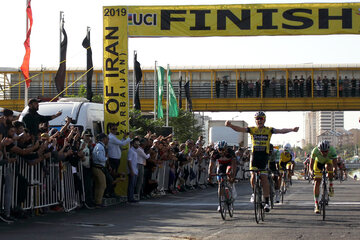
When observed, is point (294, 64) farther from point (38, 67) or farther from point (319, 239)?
point (319, 239)

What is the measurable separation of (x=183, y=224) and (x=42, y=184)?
128 inches

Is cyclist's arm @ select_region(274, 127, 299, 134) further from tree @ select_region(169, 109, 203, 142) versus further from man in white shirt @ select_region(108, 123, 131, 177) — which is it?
tree @ select_region(169, 109, 203, 142)

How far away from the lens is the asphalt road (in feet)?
34.7

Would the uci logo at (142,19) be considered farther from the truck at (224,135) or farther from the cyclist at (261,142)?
the truck at (224,135)

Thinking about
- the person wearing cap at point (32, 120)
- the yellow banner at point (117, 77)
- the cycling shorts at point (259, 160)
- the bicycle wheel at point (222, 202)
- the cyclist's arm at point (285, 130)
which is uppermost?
the yellow banner at point (117, 77)

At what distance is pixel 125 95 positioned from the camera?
19.0 metres

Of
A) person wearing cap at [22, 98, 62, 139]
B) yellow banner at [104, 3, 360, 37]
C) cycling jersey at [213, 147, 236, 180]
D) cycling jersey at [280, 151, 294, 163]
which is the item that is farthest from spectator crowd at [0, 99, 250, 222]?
cycling jersey at [280, 151, 294, 163]

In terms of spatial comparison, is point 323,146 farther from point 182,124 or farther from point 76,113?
point 182,124

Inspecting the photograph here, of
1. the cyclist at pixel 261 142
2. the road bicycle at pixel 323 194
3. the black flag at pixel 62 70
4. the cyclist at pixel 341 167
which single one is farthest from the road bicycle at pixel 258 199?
the cyclist at pixel 341 167

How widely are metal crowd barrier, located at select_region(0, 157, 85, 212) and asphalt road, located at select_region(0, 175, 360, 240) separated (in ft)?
1.14

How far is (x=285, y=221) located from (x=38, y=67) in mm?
41106

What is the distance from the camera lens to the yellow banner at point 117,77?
18797 mm

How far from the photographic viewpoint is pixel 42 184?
13859 mm

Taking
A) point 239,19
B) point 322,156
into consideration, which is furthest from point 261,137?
point 239,19
